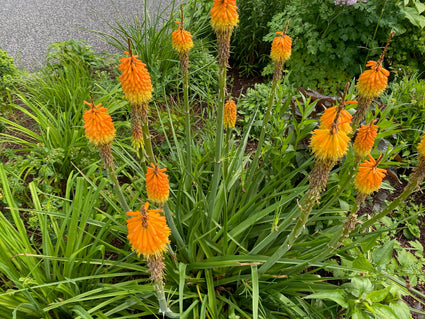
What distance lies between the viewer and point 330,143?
1201 millimetres

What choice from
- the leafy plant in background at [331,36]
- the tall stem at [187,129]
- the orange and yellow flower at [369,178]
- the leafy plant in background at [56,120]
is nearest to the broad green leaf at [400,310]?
the orange and yellow flower at [369,178]

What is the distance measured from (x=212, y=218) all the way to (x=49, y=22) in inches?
212

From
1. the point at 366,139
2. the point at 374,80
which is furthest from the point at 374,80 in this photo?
the point at 366,139

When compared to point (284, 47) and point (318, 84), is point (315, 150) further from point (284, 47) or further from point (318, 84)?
point (318, 84)

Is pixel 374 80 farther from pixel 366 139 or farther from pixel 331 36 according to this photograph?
pixel 331 36

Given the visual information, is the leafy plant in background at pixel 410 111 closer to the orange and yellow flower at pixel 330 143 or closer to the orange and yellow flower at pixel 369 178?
the orange and yellow flower at pixel 369 178

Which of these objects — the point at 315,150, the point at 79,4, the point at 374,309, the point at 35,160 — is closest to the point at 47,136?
the point at 35,160

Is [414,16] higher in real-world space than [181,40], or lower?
higher

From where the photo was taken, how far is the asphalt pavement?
506 centimetres

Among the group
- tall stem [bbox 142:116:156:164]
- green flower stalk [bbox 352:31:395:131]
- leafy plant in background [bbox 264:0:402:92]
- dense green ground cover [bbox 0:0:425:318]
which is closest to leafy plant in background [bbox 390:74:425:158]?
dense green ground cover [bbox 0:0:425:318]

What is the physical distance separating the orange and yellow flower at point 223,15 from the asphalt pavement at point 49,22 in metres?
3.95

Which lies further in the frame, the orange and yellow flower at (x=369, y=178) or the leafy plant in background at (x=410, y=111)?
the leafy plant in background at (x=410, y=111)

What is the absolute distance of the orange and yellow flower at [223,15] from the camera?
4.74ft

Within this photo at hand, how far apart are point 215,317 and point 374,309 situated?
856 mm
